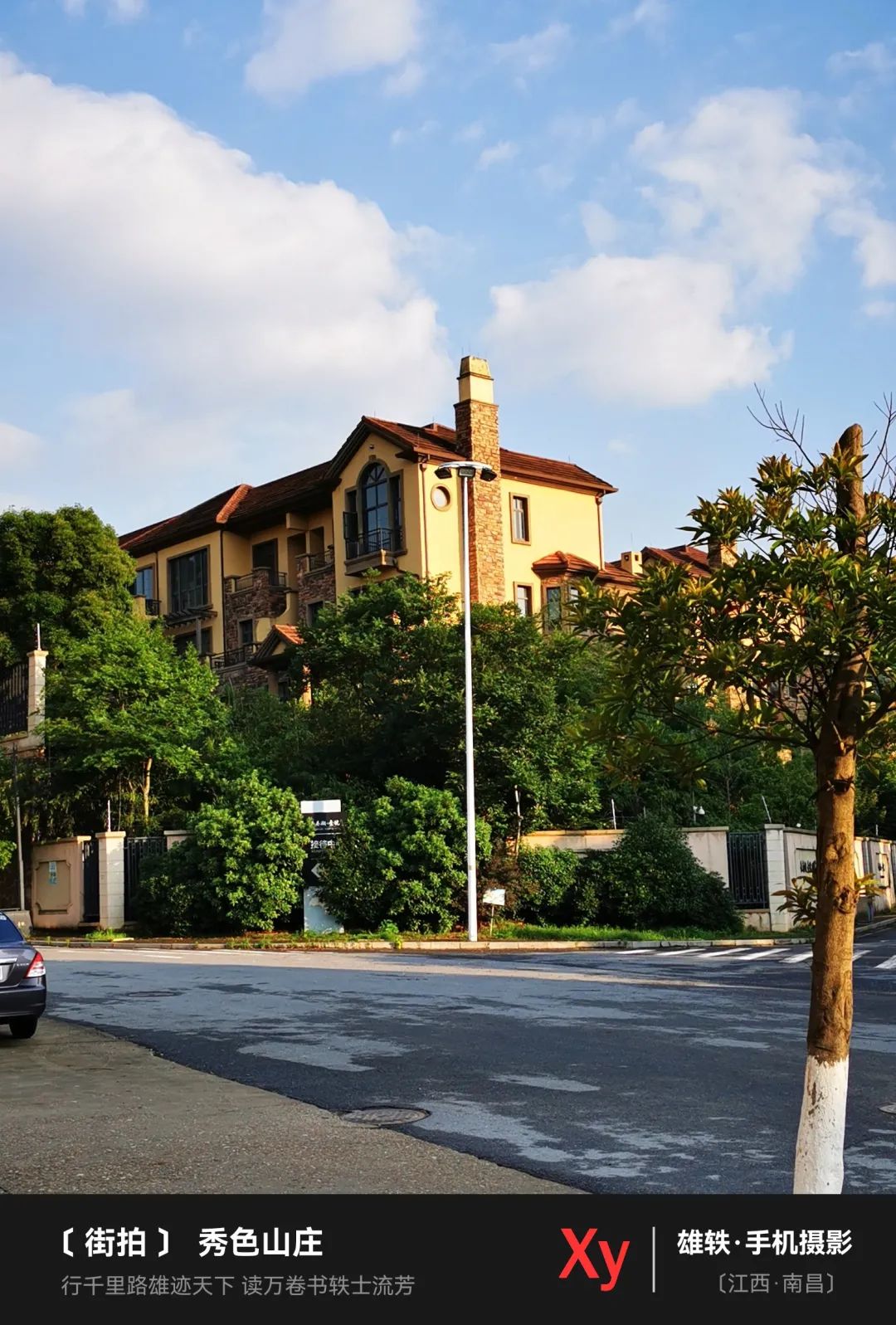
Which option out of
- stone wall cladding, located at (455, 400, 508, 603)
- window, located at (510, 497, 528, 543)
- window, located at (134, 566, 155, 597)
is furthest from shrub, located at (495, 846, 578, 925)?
window, located at (134, 566, 155, 597)

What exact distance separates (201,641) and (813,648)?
166 ft

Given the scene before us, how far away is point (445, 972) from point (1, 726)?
2575cm

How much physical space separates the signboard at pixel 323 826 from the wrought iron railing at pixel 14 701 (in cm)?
1313

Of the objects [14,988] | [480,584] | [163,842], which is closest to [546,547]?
[480,584]

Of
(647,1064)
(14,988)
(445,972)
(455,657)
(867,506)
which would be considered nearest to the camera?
(867,506)

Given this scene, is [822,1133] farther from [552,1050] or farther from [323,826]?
[323,826]

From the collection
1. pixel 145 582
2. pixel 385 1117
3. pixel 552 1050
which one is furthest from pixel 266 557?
pixel 385 1117

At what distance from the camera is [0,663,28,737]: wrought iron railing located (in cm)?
4100

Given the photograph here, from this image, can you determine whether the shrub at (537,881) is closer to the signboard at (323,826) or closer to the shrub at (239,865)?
the signboard at (323,826)

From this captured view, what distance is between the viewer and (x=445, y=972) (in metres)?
20.2

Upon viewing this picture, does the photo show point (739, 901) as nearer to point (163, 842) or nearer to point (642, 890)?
point (642, 890)

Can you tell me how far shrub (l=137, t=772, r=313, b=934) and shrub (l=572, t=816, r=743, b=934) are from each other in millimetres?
6715

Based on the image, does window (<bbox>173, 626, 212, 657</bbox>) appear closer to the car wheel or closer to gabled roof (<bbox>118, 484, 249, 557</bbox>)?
gabled roof (<bbox>118, 484, 249, 557</bbox>)
